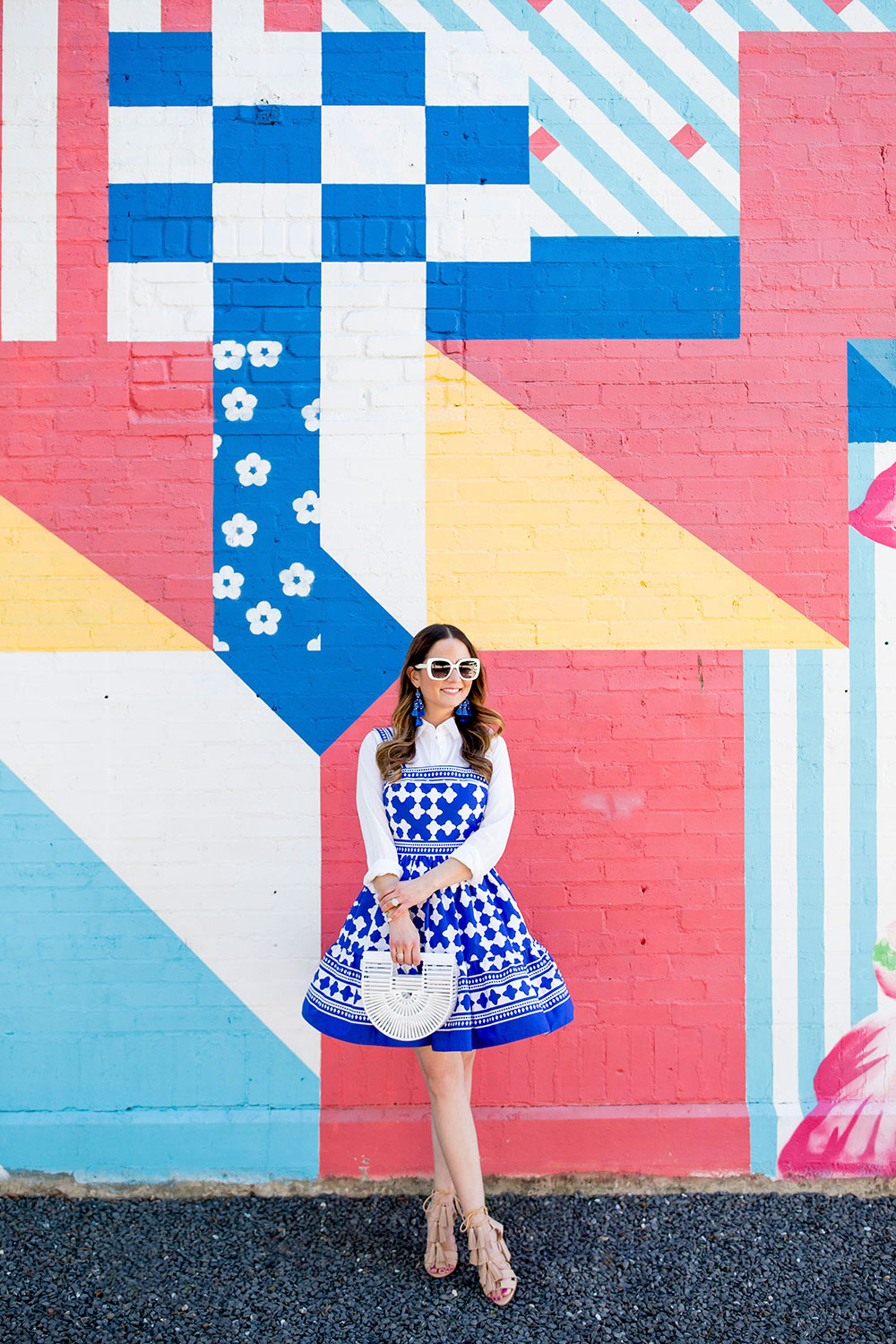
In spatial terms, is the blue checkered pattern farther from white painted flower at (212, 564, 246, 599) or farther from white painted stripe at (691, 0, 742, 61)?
white painted flower at (212, 564, 246, 599)

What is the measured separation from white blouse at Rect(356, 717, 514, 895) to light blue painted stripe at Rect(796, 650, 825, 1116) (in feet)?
3.67

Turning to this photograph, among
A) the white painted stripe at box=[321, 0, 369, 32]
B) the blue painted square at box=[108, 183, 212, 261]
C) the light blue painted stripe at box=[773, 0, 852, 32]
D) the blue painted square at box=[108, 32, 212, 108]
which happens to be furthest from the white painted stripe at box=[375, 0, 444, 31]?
the light blue painted stripe at box=[773, 0, 852, 32]

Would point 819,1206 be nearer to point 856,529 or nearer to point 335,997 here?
point 335,997

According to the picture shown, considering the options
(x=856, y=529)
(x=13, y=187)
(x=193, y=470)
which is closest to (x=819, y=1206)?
(x=856, y=529)

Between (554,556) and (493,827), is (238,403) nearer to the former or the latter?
→ (554,556)

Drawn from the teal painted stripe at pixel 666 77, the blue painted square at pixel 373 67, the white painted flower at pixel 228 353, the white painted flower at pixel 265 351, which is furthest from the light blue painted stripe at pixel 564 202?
the white painted flower at pixel 228 353

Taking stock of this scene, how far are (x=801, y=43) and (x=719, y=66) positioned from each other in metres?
0.29

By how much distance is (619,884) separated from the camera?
3.08 metres

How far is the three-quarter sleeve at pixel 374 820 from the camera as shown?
249 centimetres

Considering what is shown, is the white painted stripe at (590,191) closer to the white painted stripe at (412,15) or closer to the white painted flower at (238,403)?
the white painted stripe at (412,15)

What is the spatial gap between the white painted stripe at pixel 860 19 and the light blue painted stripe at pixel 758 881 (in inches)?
82.4

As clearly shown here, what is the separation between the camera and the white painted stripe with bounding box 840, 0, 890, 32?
10.2 ft

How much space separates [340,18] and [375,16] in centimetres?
11

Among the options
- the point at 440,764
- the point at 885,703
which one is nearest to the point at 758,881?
the point at 885,703
